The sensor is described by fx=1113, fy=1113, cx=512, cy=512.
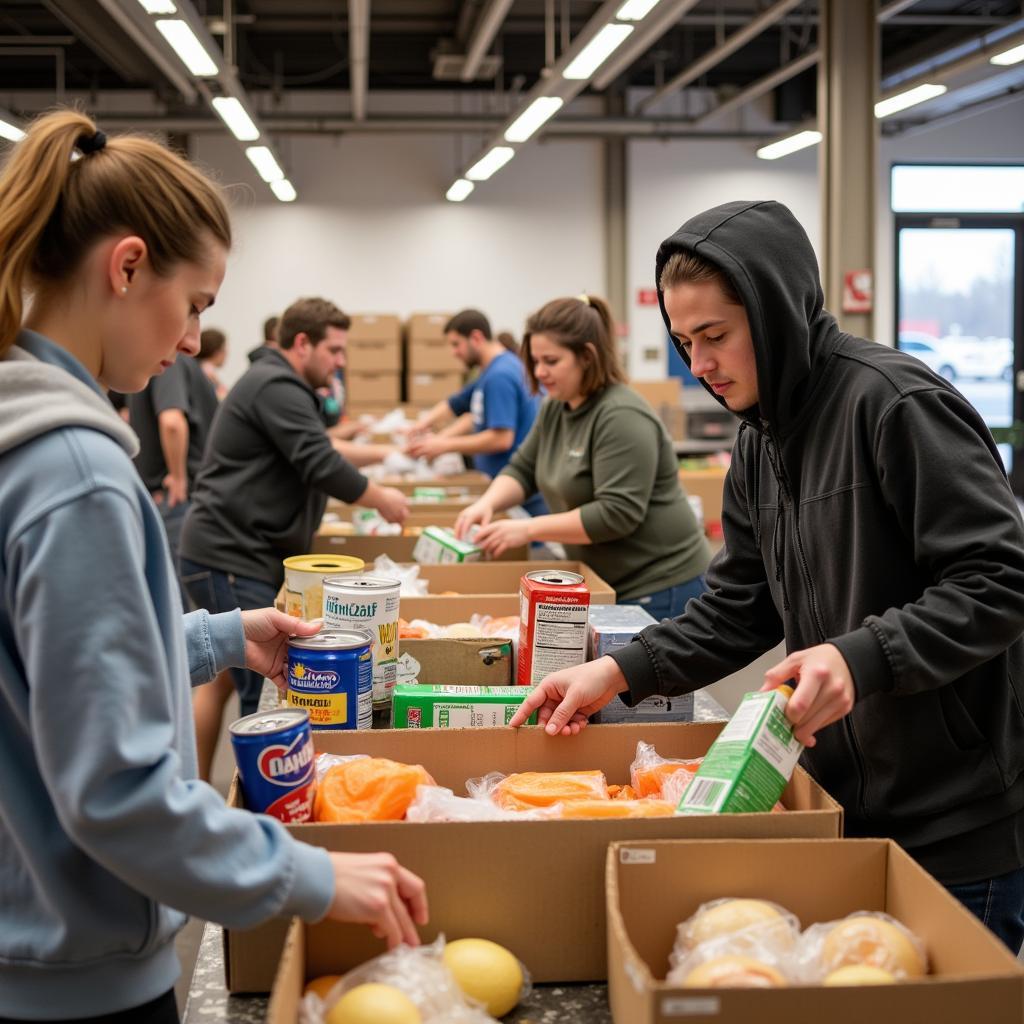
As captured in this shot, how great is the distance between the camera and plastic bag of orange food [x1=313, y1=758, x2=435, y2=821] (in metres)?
1.38

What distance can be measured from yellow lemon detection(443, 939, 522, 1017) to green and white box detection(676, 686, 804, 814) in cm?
27

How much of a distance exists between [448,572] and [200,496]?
3.59 ft

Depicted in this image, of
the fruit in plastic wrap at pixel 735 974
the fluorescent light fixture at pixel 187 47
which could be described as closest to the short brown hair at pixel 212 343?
the fluorescent light fixture at pixel 187 47

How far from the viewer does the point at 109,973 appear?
1091mm

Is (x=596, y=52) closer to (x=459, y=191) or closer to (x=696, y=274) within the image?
(x=696, y=274)

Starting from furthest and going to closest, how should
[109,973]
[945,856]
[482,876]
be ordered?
[945,856]
[482,876]
[109,973]

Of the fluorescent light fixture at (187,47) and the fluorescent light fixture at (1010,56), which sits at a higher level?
the fluorescent light fixture at (1010,56)

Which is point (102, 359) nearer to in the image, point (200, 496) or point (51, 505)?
point (51, 505)

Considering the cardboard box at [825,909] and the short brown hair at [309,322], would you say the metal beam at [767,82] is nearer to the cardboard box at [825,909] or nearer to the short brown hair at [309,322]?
the short brown hair at [309,322]

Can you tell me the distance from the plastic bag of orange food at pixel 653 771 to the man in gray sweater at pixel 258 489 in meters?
2.13

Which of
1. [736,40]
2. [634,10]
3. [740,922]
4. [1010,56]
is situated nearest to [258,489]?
[740,922]

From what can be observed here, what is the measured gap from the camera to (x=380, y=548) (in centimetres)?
377

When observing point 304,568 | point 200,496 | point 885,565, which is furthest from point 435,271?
point 885,565

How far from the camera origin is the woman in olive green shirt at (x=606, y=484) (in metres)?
3.11
